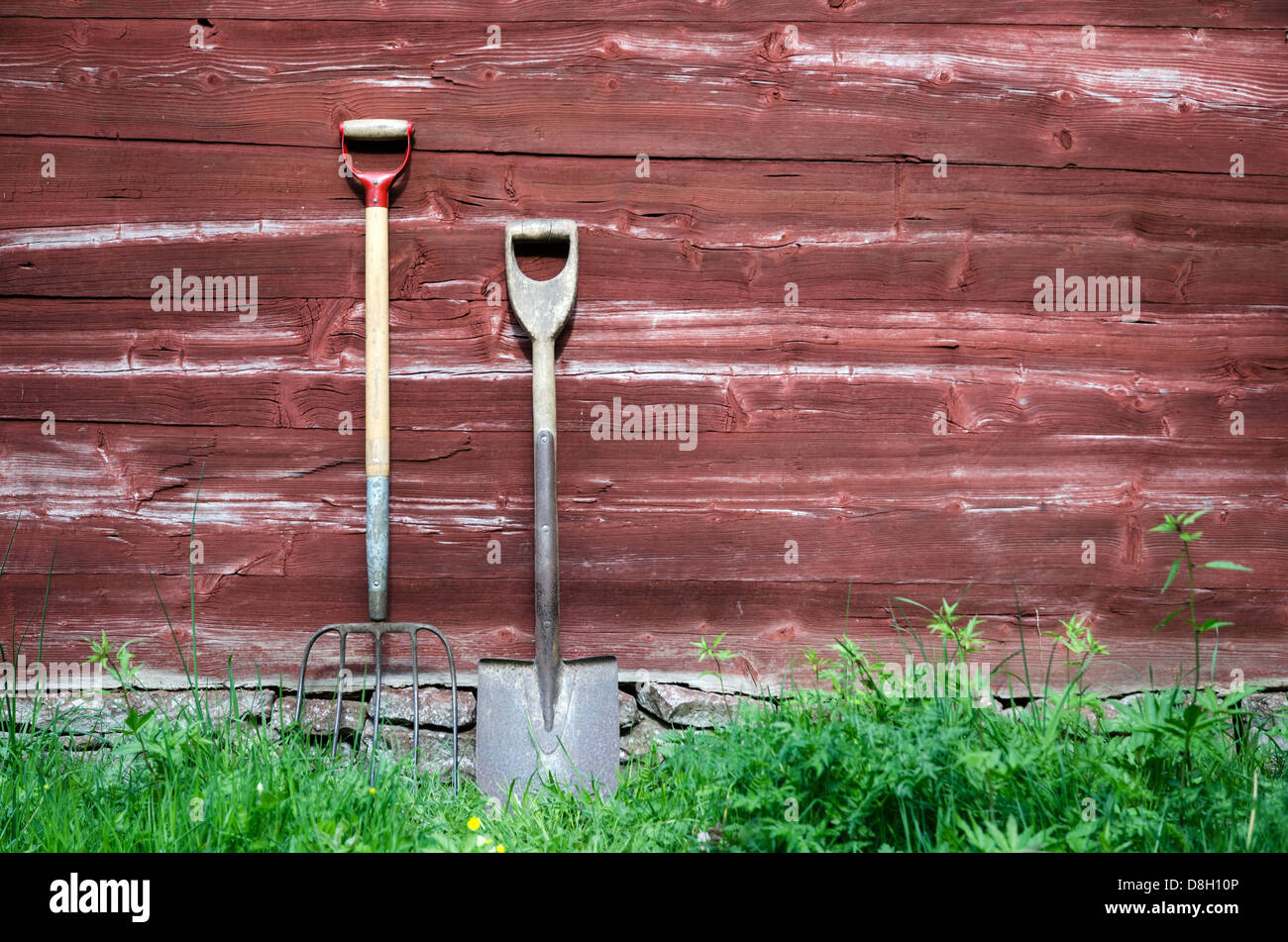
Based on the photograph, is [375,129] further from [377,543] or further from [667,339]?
[377,543]

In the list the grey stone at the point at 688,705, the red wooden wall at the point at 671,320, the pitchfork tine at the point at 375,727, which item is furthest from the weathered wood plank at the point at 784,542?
the grey stone at the point at 688,705

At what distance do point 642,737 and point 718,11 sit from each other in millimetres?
2245

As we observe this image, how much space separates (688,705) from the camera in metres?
2.41

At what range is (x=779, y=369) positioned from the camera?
2.44 meters

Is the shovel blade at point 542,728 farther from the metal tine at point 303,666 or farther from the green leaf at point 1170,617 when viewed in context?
the green leaf at point 1170,617

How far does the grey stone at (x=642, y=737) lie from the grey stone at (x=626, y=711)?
2 cm

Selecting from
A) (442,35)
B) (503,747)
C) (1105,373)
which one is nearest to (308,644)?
(503,747)

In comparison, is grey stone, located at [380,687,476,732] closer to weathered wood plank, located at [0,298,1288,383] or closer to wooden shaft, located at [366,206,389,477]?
wooden shaft, located at [366,206,389,477]

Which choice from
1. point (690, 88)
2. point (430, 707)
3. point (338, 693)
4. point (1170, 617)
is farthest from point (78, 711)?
point (1170, 617)

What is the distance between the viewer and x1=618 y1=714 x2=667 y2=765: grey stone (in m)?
2.40

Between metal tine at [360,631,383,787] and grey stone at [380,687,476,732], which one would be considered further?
grey stone at [380,687,476,732]

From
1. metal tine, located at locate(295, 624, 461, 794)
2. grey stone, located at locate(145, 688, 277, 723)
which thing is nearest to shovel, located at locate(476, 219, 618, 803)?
metal tine, located at locate(295, 624, 461, 794)

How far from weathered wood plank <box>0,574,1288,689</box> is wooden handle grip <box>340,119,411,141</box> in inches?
52.8
